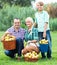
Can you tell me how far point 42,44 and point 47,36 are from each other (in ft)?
1.33

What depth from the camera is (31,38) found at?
9984 mm

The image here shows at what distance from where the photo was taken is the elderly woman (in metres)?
9.82

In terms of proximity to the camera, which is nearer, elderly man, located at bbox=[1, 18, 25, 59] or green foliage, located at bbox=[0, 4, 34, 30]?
elderly man, located at bbox=[1, 18, 25, 59]

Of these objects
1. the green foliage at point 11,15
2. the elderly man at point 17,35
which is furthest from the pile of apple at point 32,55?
the green foliage at point 11,15

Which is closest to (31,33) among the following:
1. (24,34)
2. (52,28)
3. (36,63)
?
(24,34)

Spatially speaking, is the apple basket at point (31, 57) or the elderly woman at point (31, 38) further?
the elderly woman at point (31, 38)

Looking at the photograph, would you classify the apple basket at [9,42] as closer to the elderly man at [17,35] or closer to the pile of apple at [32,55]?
the elderly man at [17,35]

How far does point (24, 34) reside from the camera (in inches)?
394

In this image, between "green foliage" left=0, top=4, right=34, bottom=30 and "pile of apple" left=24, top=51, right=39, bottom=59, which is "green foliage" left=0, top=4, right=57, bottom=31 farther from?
"pile of apple" left=24, top=51, right=39, bottom=59

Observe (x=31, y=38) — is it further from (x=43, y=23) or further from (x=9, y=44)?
(x=9, y=44)

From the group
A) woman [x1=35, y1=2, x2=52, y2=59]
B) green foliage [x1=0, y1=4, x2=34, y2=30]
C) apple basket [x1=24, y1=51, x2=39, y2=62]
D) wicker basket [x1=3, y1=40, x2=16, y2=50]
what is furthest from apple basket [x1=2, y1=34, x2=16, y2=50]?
green foliage [x1=0, y1=4, x2=34, y2=30]

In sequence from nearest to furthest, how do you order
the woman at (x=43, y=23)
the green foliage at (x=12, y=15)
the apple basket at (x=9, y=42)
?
the apple basket at (x=9, y=42) < the woman at (x=43, y=23) < the green foliage at (x=12, y=15)

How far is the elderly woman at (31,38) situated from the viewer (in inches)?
387

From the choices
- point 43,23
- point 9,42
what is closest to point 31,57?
point 9,42
